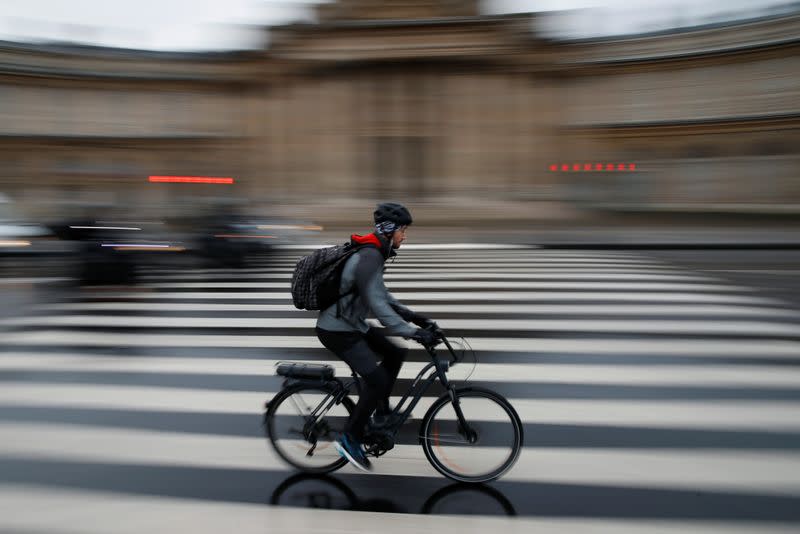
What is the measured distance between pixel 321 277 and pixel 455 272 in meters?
10.9

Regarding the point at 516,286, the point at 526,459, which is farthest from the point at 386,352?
the point at 516,286

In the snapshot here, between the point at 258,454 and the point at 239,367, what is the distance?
236 centimetres

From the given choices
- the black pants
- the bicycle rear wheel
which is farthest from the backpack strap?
the bicycle rear wheel

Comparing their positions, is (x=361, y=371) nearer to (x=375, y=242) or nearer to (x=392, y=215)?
(x=375, y=242)

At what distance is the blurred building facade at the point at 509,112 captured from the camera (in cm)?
4203

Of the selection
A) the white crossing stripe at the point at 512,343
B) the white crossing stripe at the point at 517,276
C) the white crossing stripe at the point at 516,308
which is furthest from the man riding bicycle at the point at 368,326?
the white crossing stripe at the point at 517,276

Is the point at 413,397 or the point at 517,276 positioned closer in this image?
the point at 413,397

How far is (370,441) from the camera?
4547 mm

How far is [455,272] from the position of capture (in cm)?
1516

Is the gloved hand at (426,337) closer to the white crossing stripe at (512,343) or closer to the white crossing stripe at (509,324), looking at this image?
the white crossing stripe at (512,343)

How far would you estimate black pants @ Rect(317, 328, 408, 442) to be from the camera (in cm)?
443

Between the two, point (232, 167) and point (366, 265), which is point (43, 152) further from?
point (366, 265)

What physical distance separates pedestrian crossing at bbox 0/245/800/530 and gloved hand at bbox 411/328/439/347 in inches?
36.8

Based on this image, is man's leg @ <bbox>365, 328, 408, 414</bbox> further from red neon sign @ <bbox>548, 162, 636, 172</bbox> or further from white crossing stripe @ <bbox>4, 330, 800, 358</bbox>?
red neon sign @ <bbox>548, 162, 636, 172</bbox>
